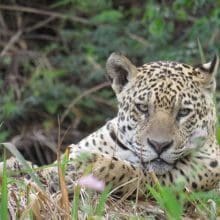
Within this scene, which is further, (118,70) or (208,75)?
(118,70)

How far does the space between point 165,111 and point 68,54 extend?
7.22 metres

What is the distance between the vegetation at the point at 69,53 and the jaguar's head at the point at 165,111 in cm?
419

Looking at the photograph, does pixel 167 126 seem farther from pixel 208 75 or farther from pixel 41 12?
pixel 41 12

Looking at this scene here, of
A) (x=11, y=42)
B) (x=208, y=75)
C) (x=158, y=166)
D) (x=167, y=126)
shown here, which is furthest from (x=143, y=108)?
(x=11, y=42)

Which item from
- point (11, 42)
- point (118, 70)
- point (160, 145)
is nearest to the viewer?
point (160, 145)

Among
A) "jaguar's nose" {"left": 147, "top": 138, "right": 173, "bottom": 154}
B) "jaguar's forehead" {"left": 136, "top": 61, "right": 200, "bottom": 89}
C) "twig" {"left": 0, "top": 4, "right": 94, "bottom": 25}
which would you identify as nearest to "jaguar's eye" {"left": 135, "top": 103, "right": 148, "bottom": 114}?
"jaguar's forehead" {"left": 136, "top": 61, "right": 200, "bottom": 89}

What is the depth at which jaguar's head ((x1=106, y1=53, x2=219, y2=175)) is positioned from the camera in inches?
254

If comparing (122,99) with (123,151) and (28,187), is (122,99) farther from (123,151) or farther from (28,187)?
(28,187)

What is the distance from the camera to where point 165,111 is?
656cm

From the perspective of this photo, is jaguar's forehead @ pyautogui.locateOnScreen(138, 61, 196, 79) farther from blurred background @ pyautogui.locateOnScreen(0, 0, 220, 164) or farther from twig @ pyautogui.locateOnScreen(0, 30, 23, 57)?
twig @ pyautogui.locateOnScreen(0, 30, 23, 57)

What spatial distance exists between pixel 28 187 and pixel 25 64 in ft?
24.6

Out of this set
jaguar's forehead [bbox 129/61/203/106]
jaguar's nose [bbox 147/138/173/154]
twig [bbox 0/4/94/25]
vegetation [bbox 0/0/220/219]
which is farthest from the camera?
twig [bbox 0/4/94/25]

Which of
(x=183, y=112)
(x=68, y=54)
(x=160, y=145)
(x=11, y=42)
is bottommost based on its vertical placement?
(x=68, y=54)

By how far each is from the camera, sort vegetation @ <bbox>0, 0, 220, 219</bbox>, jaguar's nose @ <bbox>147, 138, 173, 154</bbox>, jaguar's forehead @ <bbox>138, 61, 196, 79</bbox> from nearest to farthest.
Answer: jaguar's nose @ <bbox>147, 138, 173, 154</bbox>
jaguar's forehead @ <bbox>138, 61, 196, 79</bbox>
vegetation @ <bbox>0, 0, 220, 219</bbox>
